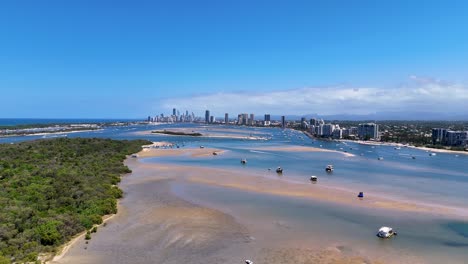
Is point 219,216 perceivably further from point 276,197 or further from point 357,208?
point 357,208

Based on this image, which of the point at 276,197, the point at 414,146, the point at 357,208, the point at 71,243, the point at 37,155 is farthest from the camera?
the point at 414,146

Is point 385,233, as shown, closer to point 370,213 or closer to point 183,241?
point 370,213

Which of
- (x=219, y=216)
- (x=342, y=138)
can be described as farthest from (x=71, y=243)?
(x=342, y=138)

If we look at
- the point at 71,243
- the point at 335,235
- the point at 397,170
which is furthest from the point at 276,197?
the point at 397,170

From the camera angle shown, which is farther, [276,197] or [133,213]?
[276,197]

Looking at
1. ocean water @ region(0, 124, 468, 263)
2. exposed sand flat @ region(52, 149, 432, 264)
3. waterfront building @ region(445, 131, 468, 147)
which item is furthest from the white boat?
waterfront building @ region(445, 131, 468, 147)

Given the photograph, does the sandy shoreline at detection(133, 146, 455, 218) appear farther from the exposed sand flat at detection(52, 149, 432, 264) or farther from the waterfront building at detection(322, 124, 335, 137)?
the waterfront building at detection(322, 124, 335, 137)

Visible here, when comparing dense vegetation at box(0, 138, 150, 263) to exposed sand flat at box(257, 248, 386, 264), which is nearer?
dense vegetation at box(0, 138, 150, 263)

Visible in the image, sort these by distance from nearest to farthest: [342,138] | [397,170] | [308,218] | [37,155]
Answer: [308,218]
[37,155]
[397,170]
[342,138]

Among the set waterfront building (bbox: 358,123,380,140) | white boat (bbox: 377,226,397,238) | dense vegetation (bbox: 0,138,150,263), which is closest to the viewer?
dense vegetation (bbox: 0,138,150,263)
